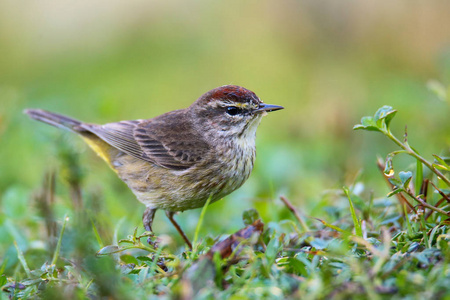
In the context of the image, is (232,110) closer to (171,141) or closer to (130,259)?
(171,141)

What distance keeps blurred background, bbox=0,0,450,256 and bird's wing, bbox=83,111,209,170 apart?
2.39 ft

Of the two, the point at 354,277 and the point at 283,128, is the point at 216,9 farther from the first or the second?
the point at 354,277

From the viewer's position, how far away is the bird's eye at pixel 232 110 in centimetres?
616

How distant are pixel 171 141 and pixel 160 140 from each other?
0.61 ft

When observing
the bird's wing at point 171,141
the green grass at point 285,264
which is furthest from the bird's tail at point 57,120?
the green grass at point 285,264

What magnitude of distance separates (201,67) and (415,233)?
10236 mm

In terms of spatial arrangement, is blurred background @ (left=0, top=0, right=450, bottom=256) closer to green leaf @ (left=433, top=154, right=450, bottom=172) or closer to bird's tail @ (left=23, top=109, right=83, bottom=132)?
bird's tail @ (left=23, top=109, right=83, bottom=132)

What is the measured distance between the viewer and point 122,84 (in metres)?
13.4

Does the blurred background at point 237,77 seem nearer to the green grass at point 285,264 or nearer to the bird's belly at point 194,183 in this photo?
the bird's belly at point 194,183

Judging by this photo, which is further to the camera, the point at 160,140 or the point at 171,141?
the point at 160,140

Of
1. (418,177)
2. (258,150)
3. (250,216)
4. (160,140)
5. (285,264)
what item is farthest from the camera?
(258,150)

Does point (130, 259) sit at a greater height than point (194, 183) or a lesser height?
lesser

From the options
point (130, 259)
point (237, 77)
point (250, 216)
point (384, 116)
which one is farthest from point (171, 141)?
point (237, 77)

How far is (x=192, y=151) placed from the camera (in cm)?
618
